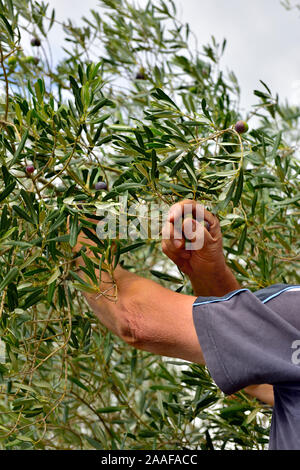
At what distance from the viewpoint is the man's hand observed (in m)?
1.22

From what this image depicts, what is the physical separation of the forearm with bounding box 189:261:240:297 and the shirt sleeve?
0.32m

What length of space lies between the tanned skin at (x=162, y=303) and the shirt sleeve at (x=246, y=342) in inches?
2.3

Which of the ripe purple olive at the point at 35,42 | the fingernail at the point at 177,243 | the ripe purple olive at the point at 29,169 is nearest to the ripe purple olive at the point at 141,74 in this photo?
the ripe purple olive at the point at 35,42

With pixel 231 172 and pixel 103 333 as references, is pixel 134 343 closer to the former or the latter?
pixel 231 172

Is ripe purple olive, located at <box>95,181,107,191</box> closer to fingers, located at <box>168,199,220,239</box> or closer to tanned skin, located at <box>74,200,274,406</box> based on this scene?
Answer: tanned skin, located at <box>74,200,274,406</box>

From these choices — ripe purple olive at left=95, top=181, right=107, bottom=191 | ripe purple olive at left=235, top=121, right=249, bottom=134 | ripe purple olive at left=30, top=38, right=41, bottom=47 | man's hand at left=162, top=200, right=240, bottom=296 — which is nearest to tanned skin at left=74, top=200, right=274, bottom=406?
man's hand at left=162, top=200, right=240, bottom=296

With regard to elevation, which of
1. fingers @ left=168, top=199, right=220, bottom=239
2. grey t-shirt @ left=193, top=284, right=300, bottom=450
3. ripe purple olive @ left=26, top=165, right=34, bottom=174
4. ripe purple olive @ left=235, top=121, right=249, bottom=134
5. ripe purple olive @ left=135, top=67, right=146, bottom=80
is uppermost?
ripe purple olive @ left=135, top=67, right=146, bottom=80

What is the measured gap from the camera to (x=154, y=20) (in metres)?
2.40

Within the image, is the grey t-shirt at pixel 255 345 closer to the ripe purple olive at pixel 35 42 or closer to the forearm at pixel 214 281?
the forearm at pixel 214 281

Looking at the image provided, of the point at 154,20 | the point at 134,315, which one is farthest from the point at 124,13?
the point at 134,315

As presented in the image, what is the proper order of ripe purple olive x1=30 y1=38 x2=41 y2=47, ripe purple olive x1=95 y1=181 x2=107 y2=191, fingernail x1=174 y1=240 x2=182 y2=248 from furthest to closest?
ripe purple olive x1=30 y1=38 x2=41 y2=47
ripe purple olive x1=95 y1=181 x2=107 y2=191
fingernail x1=174 y1=240 x2=182 y2=248

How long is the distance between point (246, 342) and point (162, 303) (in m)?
0.22

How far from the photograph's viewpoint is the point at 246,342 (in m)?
1.04

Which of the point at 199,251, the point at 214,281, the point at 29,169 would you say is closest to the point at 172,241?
the point at 199,251
